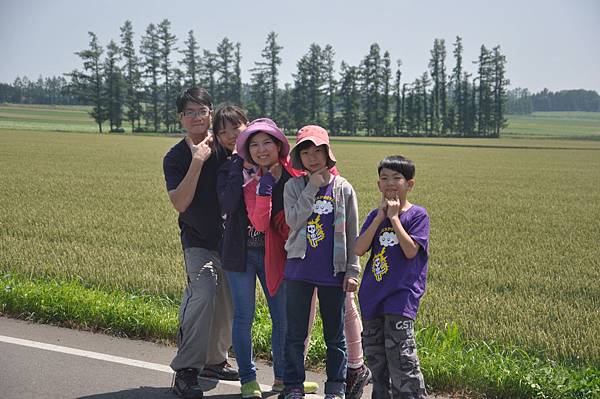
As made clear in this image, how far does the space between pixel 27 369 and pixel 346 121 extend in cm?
9211

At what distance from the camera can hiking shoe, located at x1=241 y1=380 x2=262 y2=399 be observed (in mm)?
4109

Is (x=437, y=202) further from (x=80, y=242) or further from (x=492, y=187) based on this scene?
(x=80, y=242)

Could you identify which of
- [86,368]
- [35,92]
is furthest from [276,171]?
[35,92]

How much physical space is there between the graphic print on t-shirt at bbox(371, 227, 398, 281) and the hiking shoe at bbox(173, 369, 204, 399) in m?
1.34

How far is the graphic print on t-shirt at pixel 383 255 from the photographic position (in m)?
3.83

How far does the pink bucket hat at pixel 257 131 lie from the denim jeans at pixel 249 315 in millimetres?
626

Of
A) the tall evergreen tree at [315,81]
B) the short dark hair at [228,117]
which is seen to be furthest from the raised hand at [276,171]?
the tall evergreen tree at [315,81]

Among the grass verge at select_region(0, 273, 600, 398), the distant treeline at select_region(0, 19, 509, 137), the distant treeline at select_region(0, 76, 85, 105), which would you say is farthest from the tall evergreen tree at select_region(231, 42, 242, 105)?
the grass verge at select_region(0, 273, 600, 398)

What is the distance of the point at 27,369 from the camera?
4422mm

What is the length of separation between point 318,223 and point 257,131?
68 cm

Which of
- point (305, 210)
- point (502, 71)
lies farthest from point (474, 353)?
point (502, 71)

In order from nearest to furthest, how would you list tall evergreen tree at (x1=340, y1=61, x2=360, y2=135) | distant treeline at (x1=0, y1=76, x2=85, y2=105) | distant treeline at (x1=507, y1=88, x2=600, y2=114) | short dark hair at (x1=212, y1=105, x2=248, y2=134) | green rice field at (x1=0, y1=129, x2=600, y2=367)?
short dark hair at (x1=212, y1=105, x2=248, y2=134)
green rice field at (x1=0, y1=129, x2=600, y2=367)
tall evergreen tree at (x1=340, y1=61, x2=360, y2=135)
distant treeline at (x1=0, y1=76, x2=85, y2=105)
distant treeline at (x1=507, y1=88, x2=600, y2=114)

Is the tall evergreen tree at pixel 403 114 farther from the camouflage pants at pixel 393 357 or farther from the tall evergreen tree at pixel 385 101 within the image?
the camouflage pants at pixel 393 357

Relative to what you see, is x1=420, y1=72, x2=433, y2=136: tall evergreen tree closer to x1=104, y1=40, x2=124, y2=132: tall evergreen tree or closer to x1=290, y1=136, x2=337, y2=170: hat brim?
x1=104, y1=40, x2=124, y2=132: tall evergreen tree
